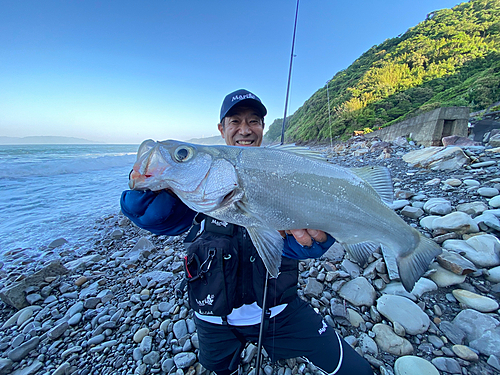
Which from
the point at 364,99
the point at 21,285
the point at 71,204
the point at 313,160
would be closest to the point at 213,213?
the point at 313,160

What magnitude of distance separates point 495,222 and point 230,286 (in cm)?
423

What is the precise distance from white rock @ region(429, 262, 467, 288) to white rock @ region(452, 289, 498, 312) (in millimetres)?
134

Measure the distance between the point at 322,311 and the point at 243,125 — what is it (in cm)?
291

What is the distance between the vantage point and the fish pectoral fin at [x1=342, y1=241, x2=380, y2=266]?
1.85 metres

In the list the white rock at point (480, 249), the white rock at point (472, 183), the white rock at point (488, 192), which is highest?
the white rock at point (472, 183)

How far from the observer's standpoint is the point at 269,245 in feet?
5.30

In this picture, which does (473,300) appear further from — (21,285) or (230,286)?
(21,285)

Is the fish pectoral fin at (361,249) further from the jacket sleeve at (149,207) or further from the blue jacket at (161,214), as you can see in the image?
the jacket sleeve at (149,207)

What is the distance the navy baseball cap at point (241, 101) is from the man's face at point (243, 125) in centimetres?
8

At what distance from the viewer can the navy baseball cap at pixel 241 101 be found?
114 inches

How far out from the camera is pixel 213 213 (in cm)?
158

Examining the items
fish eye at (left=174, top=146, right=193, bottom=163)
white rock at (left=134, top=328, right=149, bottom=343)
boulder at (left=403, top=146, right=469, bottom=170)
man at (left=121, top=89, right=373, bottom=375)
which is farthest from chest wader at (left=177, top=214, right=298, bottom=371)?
boulder at (left=403, top=146, right=469, bottom=170)

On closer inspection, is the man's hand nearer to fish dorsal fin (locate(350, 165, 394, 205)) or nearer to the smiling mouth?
fish dorsal fin (locate(350, 165, 394, 205))

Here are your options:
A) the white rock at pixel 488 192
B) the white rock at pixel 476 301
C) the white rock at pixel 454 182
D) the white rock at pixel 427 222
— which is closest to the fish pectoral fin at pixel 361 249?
the white rock at pixel 476 301
